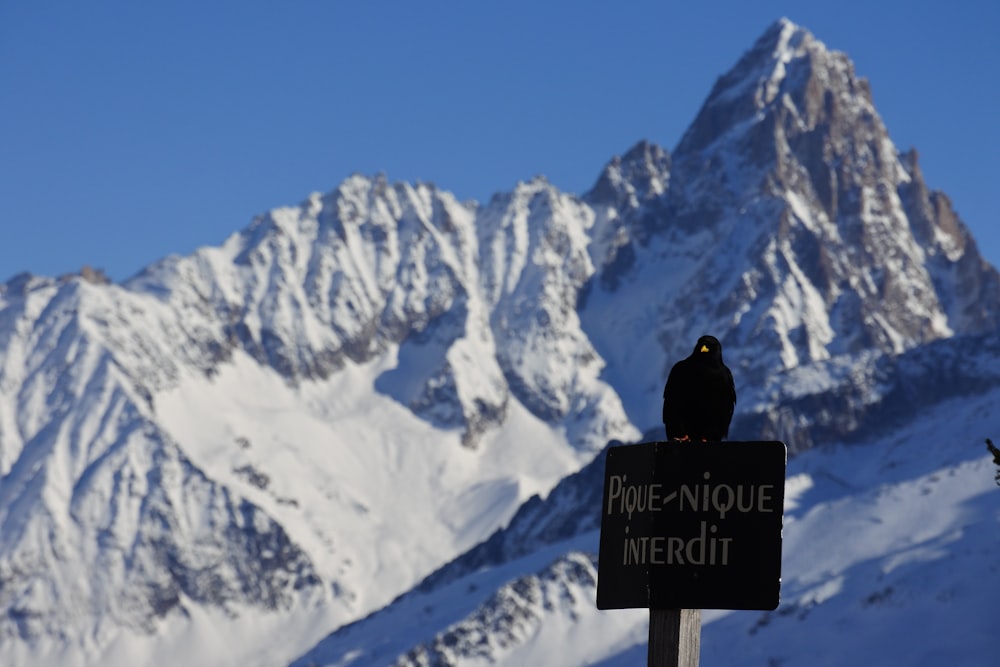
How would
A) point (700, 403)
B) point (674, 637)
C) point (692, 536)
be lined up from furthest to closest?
point (700, 403) → point (692, 536) → point (674, 637)

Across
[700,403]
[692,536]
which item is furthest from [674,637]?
[700,403]

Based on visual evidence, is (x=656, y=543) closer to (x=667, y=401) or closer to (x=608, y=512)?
(x=608, y=512)

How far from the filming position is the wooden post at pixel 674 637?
1459 centimetres

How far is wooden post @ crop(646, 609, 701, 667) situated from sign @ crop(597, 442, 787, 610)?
0.25 ft

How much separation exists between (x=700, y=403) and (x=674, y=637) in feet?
7.11

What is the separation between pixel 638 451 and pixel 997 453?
177 inches

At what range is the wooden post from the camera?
47.9 ft

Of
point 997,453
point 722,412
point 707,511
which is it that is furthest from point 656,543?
point 997,453

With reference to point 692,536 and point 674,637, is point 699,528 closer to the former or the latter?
point 692,536

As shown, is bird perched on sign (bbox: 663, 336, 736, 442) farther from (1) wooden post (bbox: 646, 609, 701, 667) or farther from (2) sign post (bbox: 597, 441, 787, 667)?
(1) wooden post (bbox: 646, 609, 701, 667)

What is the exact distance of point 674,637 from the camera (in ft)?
48.3

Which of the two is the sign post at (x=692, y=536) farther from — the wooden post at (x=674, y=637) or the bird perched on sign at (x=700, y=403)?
the bird perched on sign at (x=700, y=403)

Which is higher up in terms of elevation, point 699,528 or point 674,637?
point 699,528

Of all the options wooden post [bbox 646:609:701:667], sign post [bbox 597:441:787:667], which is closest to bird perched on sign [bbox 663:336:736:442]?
sign post [bbox 597:441:787:667]
